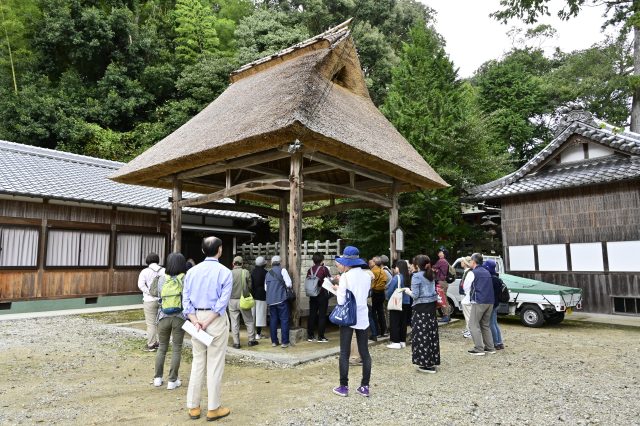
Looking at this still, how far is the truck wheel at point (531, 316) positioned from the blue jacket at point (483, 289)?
13.0 ft

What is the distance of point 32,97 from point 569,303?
83.7 feet

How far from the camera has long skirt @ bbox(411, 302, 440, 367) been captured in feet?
19.2

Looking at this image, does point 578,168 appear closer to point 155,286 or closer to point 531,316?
point 531,316

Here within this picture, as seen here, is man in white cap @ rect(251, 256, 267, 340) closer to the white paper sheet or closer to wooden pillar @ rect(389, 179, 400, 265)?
wooden pillar @ rect(389, 179, 400, 265)

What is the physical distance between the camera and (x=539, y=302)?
9812 mm

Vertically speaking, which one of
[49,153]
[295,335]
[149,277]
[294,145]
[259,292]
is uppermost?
[49,153]

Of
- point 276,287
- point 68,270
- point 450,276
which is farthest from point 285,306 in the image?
point 68,270

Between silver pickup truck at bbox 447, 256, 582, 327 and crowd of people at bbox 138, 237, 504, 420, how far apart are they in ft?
7.05

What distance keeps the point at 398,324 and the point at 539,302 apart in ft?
14.2

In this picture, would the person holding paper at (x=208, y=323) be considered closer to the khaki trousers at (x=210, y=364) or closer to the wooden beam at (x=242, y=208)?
the khaki trousers at (x=210, y=364)

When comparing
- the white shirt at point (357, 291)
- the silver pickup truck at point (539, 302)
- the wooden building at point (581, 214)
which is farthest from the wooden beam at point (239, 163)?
the wooden building at point (581, 214)

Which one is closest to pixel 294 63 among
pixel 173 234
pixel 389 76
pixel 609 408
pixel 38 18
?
pixel 173 234

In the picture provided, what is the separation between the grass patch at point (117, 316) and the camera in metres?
10.7

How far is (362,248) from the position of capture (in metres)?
15.5
